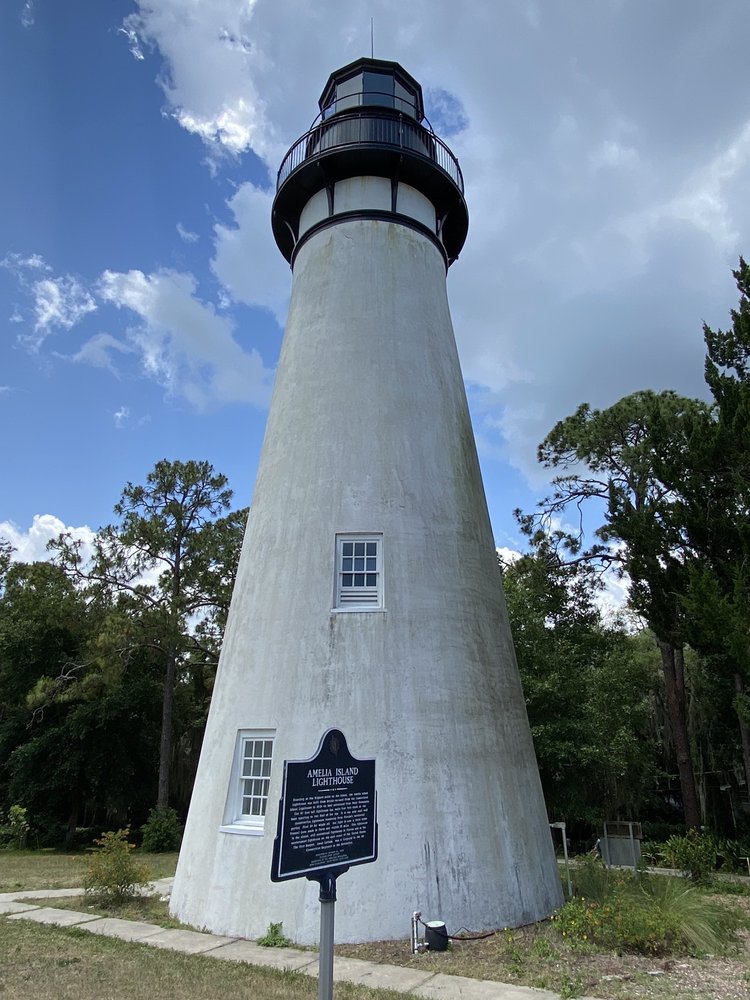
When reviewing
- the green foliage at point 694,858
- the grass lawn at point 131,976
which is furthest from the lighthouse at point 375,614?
the green foliage at point 694,858

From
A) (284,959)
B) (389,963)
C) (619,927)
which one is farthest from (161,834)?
(619,927)

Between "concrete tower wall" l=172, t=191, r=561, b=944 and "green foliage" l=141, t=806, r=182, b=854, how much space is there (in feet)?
45.7

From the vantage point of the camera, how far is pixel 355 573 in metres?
9.89

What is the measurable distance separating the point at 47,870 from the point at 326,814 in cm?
1531

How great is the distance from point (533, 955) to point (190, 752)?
25.2 metres

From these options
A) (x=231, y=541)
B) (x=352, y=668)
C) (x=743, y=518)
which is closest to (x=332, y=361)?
(x=352, y=668)

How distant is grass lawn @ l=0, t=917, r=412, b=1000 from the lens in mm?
6184

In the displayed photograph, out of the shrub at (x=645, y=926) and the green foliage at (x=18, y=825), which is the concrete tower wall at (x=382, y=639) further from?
the green foliage at (x=18, y=825)

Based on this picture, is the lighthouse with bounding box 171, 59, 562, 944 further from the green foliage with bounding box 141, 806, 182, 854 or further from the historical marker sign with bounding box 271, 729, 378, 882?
the green foliage with bounding box 141, 806, 182, 854

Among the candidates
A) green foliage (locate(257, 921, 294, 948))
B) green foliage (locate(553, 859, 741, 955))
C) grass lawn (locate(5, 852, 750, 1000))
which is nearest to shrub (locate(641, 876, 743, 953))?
green foliage (locate(553, 859, 741, 955))

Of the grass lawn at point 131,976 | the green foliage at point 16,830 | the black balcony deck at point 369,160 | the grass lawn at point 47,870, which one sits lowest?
the grass lawn at point 131,976

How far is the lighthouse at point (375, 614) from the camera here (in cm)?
848

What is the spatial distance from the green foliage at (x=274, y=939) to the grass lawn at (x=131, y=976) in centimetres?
80

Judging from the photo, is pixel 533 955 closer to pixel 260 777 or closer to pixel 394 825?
pixel 394 825
